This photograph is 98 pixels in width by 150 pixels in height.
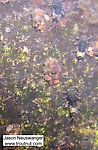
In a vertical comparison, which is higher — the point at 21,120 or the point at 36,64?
the point at 36,64

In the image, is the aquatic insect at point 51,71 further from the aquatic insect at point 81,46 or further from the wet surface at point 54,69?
the aquatic insect at point 81,46

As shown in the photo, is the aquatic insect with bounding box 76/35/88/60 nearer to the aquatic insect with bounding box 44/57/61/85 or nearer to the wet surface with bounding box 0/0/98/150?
the wet surface with bounding box 0/0/98/150

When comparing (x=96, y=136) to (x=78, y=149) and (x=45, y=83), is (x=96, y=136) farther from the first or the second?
(x=45, y=83)

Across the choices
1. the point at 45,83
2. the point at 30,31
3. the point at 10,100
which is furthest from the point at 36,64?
the point at 10,100

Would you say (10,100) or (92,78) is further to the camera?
(92,78)

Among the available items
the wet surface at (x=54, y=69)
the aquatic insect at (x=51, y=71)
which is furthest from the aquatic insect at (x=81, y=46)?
the aquatic insect at (x=51, y=71)

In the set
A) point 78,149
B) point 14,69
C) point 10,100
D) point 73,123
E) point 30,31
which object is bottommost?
point 78,149

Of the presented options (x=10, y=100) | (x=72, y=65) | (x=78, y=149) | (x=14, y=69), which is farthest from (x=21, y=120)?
(x=72, y=65)
